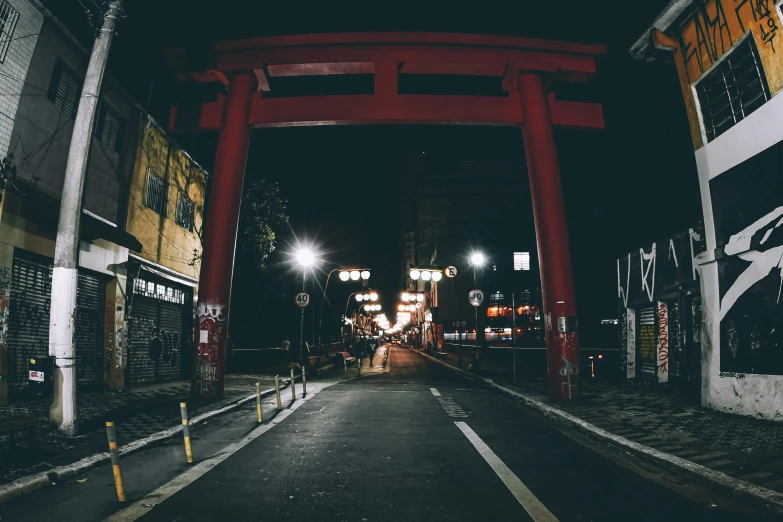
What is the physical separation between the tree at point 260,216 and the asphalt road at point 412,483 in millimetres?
13527

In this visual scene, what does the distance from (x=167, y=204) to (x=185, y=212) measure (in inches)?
73.4

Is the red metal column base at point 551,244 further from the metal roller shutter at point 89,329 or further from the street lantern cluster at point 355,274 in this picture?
the street lantern cluster at point 355,274

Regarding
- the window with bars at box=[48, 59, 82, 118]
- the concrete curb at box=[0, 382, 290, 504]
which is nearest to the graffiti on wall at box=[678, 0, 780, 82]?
the concrete curb at box=[0, 382, 290, 504]

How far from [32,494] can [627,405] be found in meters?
11.1

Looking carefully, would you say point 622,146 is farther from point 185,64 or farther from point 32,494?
point 32,494

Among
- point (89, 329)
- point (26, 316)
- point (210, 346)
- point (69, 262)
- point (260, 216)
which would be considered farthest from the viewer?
point (260, 216)

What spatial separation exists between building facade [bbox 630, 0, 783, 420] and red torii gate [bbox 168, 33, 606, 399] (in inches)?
132

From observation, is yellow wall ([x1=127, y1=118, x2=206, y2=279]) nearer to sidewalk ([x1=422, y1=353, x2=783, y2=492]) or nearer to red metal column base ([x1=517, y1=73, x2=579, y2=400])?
red metal column base ([x1=517, y1=73, x2=579, y2=400])

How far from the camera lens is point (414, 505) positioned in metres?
4.71

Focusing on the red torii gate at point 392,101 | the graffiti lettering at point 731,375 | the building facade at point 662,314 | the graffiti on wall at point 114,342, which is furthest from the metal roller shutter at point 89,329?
the building facade at point 662,314

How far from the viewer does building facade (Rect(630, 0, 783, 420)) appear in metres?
9.35

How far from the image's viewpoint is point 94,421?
9352 mm

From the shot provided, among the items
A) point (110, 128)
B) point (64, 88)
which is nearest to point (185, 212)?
point (110, 128)

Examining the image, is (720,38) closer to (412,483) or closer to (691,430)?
(691,430)
